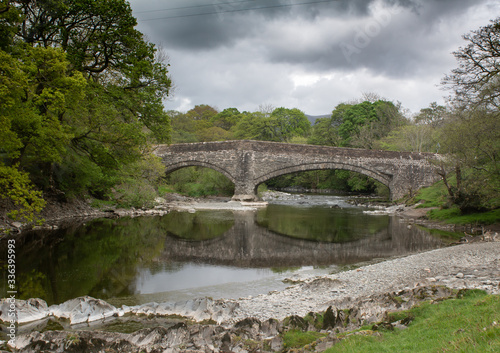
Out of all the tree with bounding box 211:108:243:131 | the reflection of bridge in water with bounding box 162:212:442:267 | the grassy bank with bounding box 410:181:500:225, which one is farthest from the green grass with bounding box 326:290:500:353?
the tree with bounding box 211:108:243:131

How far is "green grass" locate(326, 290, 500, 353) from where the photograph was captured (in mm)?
2887

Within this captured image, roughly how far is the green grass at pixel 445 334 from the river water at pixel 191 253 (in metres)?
3.76

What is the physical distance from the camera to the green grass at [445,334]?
9.47 ft

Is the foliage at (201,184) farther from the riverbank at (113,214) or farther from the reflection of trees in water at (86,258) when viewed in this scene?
the reflection of trees in water at (86,258)

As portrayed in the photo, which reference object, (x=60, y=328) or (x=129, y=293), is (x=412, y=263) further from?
(x=60, y=328)

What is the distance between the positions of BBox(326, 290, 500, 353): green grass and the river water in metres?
3.76

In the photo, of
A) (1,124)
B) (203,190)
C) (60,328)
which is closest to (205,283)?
(60,328)

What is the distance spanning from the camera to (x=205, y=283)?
8.01 m

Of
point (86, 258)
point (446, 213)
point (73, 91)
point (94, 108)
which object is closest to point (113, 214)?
point (94, 108)

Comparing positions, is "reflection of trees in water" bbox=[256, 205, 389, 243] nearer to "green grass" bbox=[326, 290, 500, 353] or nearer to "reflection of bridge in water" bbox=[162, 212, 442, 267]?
"reflection of bridge in water" bbox=[162, 212, 442, 267]

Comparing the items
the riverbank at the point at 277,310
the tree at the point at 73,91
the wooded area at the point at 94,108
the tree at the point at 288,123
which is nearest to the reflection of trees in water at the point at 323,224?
the wooded area at the point at 94,108

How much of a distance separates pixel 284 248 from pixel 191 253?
3005 mm

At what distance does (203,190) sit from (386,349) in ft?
102

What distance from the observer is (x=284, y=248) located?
40.2 ft
